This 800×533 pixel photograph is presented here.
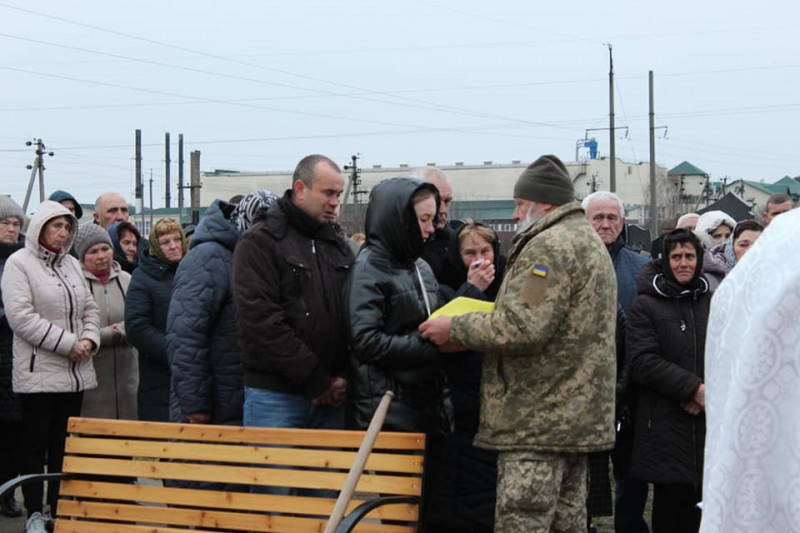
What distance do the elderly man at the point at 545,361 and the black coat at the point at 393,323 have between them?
22cm

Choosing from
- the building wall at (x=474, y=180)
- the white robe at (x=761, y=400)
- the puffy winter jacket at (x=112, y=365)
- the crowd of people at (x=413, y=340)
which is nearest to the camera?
the white robe at (x=761, y=400)

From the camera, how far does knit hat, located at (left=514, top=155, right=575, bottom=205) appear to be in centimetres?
410

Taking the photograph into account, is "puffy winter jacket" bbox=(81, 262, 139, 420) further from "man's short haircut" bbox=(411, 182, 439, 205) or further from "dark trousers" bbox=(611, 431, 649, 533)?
"dark trousers" bbox=(611, 431, 649, 533)

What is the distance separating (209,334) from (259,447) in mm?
1095

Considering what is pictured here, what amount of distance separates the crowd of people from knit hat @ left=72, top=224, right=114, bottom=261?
18 millimetres


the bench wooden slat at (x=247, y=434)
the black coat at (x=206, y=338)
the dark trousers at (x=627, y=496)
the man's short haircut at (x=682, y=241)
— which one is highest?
the man's short haircut at (x=682, y=241)

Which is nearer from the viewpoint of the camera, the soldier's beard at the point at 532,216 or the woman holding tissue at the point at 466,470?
the soldier's beard at the point at 532,216

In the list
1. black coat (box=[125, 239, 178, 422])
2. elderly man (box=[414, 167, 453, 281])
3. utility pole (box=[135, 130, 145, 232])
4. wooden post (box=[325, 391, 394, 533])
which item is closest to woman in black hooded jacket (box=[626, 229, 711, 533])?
elderly man (box=[414, 167, 453, 281])

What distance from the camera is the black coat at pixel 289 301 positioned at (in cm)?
424

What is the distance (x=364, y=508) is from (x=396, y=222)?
1322 mm

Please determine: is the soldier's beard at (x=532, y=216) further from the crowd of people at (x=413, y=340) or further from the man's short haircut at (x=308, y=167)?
the man's short haircut at (x=308, y=167)

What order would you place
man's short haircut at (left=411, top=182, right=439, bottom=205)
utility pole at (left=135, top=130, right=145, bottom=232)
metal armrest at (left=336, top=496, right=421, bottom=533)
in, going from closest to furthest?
metal armrest at (left=336, top=496, right=421, bottom=533) → man's short haircut at (left=411, top=182, right=439, bottom=205) → utility pole at (left=135, top=130, right=145, bottom=232)

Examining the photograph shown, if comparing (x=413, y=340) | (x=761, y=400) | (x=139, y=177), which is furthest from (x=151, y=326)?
(x=139, y=177)

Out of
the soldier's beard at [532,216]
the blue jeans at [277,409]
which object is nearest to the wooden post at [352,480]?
the blue jeans at [277,409]
